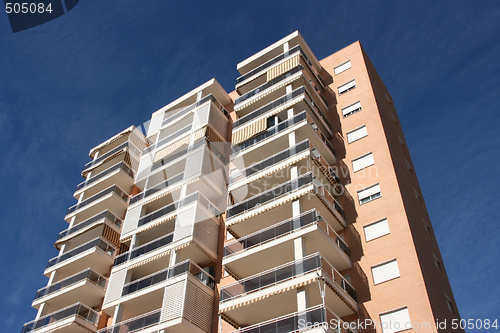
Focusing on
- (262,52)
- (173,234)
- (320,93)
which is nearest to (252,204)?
(173,234)

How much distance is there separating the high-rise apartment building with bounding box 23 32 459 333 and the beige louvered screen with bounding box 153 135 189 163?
121 mm

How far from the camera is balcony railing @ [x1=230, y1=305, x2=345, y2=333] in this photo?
Answer: 18.5 meters

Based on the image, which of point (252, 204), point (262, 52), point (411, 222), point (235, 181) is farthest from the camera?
point (262, 52)

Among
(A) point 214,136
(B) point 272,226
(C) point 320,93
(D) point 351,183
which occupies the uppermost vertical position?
(C) point 320,93

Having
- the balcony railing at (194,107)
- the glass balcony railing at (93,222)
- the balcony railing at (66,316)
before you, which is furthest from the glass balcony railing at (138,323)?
the balcony railing at (194,107)

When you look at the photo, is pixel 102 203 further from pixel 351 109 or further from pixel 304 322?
pixel 304 322

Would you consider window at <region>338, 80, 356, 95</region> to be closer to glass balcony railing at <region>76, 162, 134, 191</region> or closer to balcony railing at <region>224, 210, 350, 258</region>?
balcony railing at <region>224, 210, 350, 258</region>

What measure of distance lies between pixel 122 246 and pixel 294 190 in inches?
503

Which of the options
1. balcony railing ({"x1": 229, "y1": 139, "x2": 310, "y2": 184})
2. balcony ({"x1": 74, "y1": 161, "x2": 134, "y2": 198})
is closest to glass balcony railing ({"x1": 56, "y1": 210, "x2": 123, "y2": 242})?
balcony ({"x1": 74, "y1": 161, "x2": 134, "y2": 198})

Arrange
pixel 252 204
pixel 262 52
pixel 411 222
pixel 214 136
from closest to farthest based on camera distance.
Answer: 1. pixel 411 222
2. pixel 252 204
3. pixel 214 136
4. pixel 262 52

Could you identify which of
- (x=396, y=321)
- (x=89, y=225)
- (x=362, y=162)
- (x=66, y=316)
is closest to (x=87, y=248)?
(x=89, y=225)

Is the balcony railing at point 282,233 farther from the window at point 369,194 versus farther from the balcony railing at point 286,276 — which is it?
the window at point 369,194

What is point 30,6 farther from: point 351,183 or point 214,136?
point 351,183

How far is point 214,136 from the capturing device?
32.6 m
